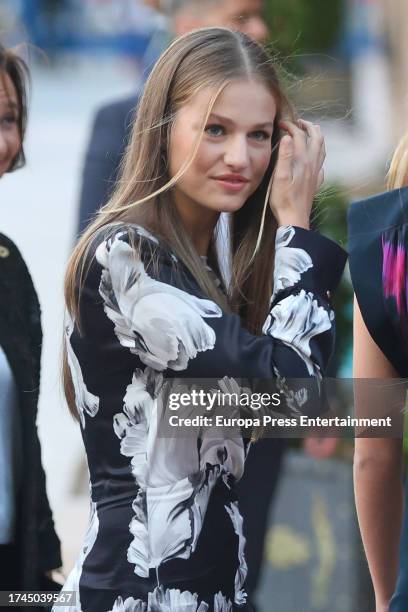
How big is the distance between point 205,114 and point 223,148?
0.22 feet

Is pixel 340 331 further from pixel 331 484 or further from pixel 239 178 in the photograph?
pixel 239 178

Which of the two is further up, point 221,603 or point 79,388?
point 79,388

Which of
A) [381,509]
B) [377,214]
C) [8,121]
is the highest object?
[8,121]

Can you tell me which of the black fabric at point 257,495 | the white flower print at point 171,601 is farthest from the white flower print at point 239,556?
the black fabric at point 257,495

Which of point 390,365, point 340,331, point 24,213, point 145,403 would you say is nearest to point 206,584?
point 145,403

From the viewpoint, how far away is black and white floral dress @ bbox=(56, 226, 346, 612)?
226 centimetres

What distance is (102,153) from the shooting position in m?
3.82

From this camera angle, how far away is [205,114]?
7.78ft

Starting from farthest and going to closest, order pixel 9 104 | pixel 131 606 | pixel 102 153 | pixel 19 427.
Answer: pixel 102 153 → pixel 9 104 → pixel 19 427 → pixel 131 606

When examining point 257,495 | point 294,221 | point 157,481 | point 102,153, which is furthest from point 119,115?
point 157,481

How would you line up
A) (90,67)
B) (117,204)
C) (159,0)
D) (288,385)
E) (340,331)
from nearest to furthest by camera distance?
(288,385)
(117,204)
(159,0)
(340,331)
(90,67)

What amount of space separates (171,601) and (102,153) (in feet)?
6.02

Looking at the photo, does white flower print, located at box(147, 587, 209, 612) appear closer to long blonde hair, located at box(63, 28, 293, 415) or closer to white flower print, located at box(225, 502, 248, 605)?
white flower print, located at box(225, 502, 248, 605)

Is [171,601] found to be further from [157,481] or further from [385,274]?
[385,274]
